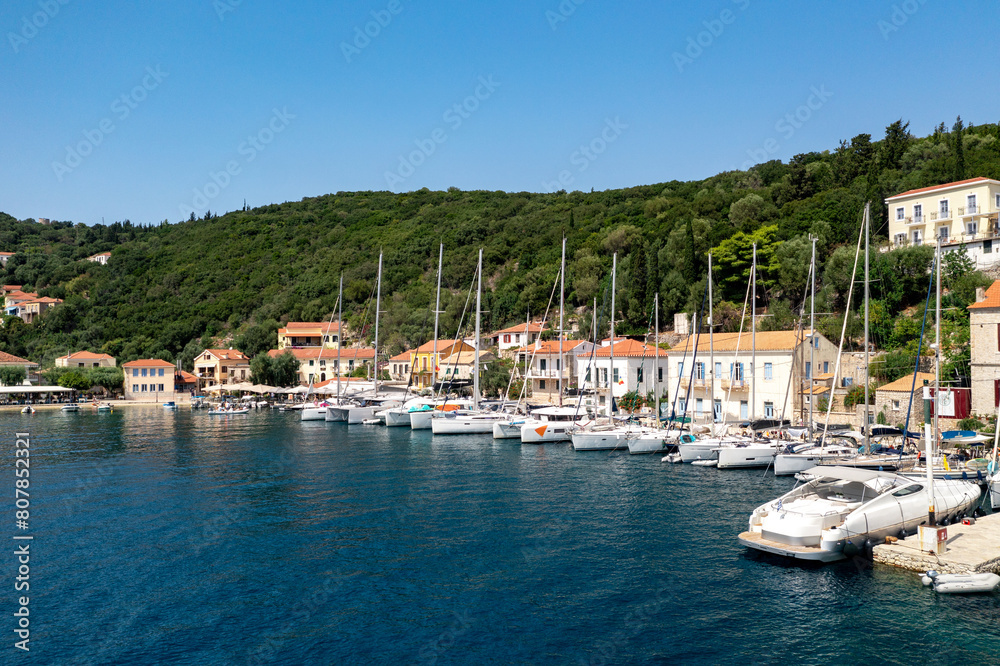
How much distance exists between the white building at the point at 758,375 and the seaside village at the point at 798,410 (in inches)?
4.9

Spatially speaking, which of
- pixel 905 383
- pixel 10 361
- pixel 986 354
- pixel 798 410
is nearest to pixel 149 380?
pixel 10 361

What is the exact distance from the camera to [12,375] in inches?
3492

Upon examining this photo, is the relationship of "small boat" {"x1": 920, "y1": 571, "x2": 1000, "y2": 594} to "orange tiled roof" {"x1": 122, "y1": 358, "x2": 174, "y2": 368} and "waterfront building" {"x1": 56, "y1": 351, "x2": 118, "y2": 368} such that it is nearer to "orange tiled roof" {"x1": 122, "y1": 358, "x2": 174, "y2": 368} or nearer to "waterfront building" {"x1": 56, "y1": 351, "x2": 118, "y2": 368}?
"orange tiled roof" {"x1": 122, "y1": 358, "x2": 174, "y2": 368}

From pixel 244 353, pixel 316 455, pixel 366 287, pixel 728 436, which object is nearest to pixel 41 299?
pixel 244 353

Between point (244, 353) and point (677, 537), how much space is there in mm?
98224

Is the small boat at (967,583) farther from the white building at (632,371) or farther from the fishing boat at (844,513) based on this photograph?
the white building at (632,371)

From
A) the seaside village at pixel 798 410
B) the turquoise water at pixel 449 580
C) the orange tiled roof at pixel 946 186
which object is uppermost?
the orange tiled roof at pixel 946 186

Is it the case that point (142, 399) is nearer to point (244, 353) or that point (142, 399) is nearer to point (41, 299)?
point (244, 353)

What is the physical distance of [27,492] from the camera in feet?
97.8

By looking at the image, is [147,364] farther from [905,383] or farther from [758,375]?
[905,383]

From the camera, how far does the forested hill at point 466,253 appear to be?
66625mm

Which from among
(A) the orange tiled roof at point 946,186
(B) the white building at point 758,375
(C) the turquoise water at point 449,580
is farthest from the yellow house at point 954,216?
(C) the turquoise water at point 449,580

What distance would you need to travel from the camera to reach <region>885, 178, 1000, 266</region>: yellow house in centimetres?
5203

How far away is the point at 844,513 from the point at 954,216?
47.2 m
